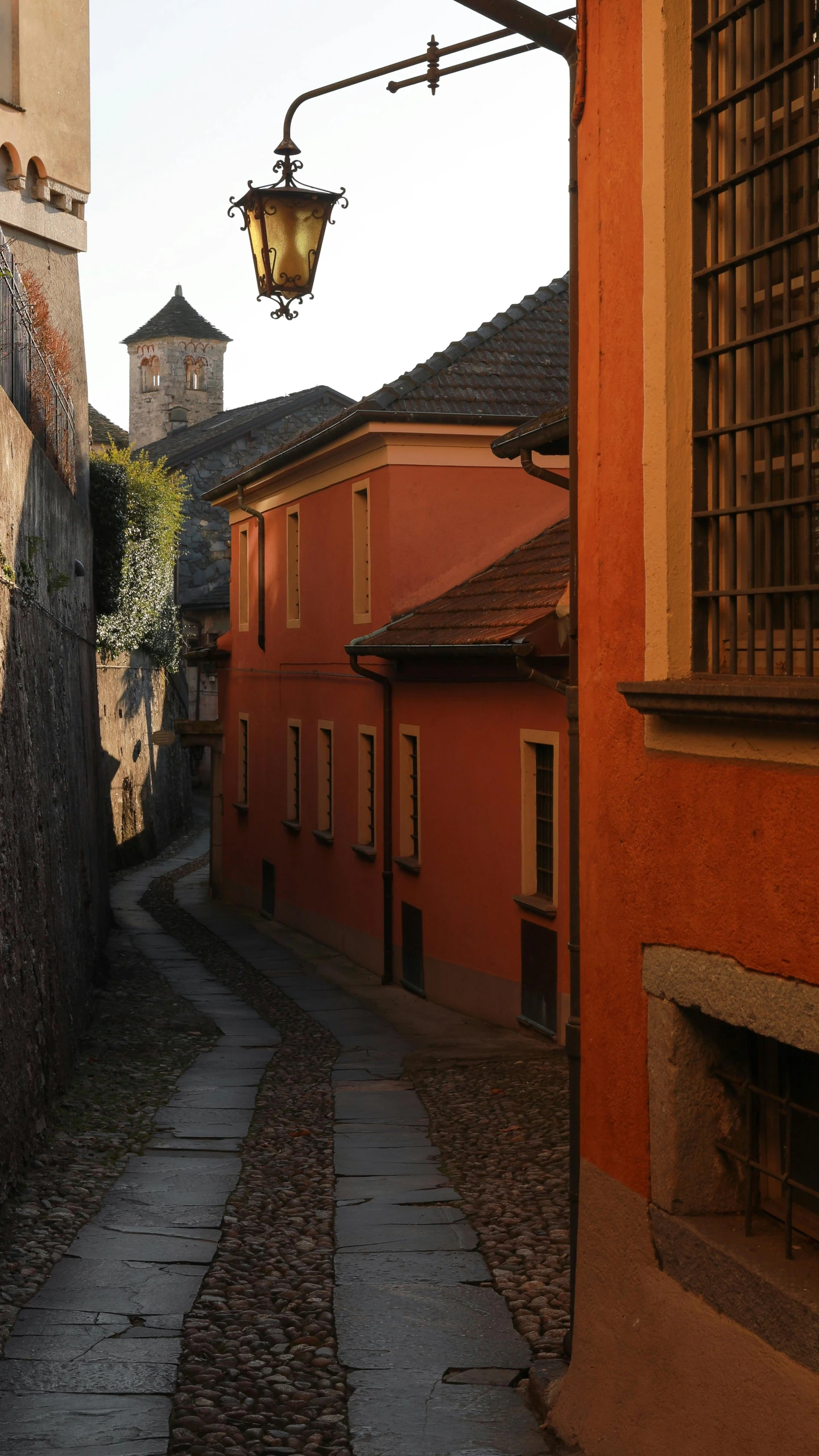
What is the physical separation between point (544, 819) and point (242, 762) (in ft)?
43.7

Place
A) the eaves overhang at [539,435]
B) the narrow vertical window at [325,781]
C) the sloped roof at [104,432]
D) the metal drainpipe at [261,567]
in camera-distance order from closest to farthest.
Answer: the eaves overhang at [539,435] → the narrow vertical window at [325,781] → the metal drainpipe at [261,567] → the sloped roof at [104,432]

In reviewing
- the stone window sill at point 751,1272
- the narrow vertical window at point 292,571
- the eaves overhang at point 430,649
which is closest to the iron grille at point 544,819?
the eaves overhang at point 430,649

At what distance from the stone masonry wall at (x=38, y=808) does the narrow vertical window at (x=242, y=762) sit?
8677mm

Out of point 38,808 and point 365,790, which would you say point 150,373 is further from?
point 38,808

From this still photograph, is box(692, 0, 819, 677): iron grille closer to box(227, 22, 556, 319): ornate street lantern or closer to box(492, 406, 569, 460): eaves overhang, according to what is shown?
box(227, 22, 556, 319): ornate street lantern

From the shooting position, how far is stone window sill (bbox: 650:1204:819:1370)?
3.75m

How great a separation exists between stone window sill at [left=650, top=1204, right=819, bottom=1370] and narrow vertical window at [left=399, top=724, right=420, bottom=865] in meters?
12.1

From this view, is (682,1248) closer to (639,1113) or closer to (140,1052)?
(639,1113)

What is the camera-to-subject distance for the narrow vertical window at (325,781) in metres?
20.2

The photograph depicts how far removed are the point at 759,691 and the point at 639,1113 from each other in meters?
1.62

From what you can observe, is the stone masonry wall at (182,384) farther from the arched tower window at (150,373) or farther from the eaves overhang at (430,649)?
the eaves overhang at (430,649)

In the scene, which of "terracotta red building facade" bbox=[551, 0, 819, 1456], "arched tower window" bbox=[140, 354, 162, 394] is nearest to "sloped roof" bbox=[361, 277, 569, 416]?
"terracotta red building facade" bbox=[551, 0, 819, 1456]

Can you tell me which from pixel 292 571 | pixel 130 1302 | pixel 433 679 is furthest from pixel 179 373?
pixel 130 1302

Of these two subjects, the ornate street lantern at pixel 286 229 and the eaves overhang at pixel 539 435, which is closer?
the ornate street lantern at pixel 286 229
